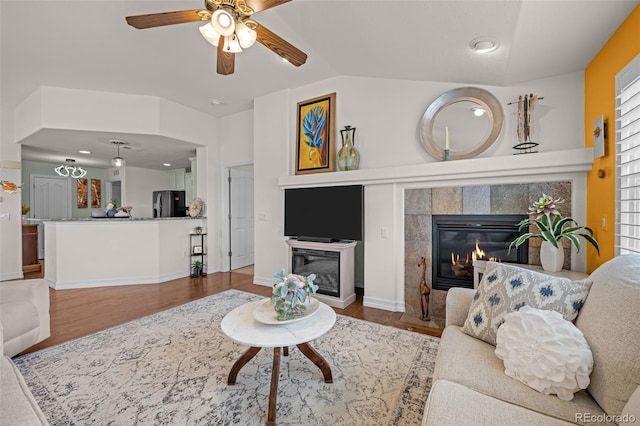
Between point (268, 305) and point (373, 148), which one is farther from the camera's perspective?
point (373, 148)

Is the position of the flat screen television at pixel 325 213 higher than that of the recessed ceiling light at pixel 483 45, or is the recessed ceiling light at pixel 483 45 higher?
the recessed ceiling light at pixel 483 45

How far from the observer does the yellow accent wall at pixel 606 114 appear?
5.74 ft

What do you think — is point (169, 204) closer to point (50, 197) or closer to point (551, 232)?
point (50, 197)

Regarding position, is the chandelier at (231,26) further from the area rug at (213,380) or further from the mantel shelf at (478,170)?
the area rug at (213,380)

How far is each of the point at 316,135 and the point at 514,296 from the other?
3.05 metres

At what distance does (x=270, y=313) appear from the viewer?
178cm

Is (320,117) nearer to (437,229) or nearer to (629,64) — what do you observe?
(437,229)

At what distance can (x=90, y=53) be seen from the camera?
3.03 m

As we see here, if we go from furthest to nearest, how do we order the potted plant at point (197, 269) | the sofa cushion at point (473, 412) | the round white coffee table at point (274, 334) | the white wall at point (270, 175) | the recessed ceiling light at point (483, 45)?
1. the potted plant at point (197, 269)
2. the white wall at point (270, 175)
3. the recessed ceiling light at point (483, 45)
4. the round white coffee table at point (274, 334)
5. the sofa cushion at point (473, 412)

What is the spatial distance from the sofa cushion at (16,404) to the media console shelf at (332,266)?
263cm

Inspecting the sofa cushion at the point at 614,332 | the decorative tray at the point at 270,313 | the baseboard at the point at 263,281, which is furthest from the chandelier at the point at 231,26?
the baseboard at the point at 263,281

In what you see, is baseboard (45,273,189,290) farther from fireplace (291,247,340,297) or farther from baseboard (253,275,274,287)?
fireplace (291,247,340,297)

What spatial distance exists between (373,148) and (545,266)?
Result: 2.08 meters

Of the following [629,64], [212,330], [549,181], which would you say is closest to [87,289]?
[212,330]
